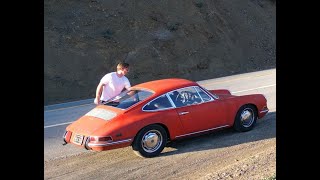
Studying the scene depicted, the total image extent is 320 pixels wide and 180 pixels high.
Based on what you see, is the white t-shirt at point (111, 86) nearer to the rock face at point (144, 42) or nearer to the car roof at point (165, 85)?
the car roof at point (165, 85)

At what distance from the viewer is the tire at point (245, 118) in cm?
923

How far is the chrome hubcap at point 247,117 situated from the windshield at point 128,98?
7.44 feet

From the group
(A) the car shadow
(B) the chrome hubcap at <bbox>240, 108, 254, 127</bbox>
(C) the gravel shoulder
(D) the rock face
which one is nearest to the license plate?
(C) the gravel shoulder

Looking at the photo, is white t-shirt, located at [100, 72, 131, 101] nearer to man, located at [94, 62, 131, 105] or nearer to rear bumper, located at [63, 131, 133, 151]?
man, located at [94, 62, 131, 105]

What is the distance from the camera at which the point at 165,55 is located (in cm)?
2667

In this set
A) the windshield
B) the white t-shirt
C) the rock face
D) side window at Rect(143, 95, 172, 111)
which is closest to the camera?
side window at Rect(143, 95, 172, 111)

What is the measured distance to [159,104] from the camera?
27.5ft

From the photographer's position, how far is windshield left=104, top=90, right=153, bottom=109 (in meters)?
8.35

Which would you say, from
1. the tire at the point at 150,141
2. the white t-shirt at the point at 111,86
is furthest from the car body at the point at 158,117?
the white t-shirt at the point at 111,86

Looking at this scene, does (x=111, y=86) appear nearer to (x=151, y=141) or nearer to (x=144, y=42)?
(x=151, y=141)

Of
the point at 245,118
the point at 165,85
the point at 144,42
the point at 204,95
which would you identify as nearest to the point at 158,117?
the point at 165,85

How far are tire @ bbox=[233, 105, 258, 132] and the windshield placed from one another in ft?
7.03
